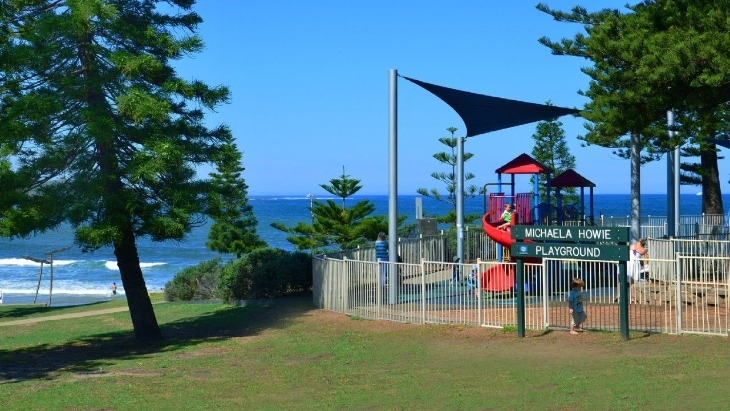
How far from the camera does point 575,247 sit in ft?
48.5

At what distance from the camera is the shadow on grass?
49.0 feet

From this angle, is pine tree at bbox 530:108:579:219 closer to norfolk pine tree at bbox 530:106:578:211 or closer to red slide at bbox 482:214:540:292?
norfolk pine tree at bbox 530:106:578:211

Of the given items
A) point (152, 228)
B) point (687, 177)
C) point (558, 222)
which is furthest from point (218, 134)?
point (687, 177)

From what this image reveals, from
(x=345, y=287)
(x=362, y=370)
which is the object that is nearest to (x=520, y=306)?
(x=362, y=370)

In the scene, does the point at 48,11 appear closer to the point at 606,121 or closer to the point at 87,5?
the point at 87,5

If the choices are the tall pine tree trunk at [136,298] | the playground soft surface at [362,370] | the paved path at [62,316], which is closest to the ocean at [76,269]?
the paved path at [62,316]

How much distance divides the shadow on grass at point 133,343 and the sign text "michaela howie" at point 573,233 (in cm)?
540

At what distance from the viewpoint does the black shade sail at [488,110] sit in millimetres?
19984

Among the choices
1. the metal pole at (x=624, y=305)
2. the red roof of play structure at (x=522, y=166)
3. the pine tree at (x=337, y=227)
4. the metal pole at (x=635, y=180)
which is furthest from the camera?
the pine tree at (x=337, y=227)

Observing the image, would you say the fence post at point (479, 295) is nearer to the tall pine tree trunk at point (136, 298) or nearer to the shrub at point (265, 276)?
the tall pine tree trunk at point (136, 298)

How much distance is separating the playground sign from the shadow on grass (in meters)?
5.28

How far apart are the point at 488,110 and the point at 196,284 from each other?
1025cm

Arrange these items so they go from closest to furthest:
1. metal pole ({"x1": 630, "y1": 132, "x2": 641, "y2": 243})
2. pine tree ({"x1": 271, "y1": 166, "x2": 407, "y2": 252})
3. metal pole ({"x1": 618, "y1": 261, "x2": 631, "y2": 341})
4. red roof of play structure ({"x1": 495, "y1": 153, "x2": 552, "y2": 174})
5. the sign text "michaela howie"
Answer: metal pole ({"x1": 618, "y1": 261, "x2": 631, "y2": 341})
the sign text "michaela howie"
metal pole ({"x1": 630, "y1": 132, "x2": 641, "y2": 243})
red roof of play structure ({"x1": 495, "y1": 153, "x2": 552, "y2": 174})
pine tree ({"x1": 271, "y1": 166, "x2": 407, "y2": 252})

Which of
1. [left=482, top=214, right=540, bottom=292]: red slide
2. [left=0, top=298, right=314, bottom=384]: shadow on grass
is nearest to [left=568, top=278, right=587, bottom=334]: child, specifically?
[left=482, top=214, right=540, bottom=292]: red slide
